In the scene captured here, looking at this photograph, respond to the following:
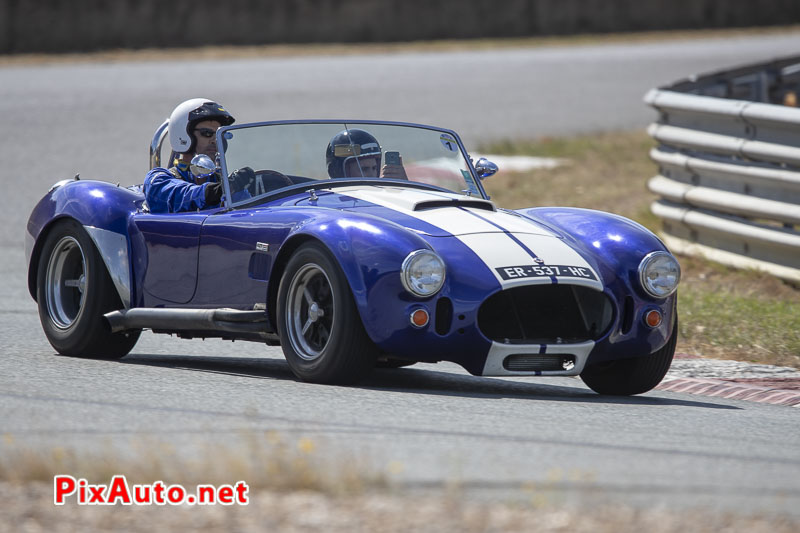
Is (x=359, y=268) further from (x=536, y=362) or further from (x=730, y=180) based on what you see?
(x=730, y=180)

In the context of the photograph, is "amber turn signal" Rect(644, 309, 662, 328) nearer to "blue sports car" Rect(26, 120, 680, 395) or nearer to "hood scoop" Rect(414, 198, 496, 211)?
"blue sports car" Rect(26, 120, 680, 395)

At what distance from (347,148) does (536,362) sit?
6.02ft

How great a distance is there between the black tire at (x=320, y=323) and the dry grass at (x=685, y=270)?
2688 mm

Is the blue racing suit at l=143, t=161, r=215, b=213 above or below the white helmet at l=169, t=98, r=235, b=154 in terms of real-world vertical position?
below

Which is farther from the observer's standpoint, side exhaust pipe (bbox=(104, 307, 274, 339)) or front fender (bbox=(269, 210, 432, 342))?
side exhaust pipe (bbox=(104, 307, 274, 339))

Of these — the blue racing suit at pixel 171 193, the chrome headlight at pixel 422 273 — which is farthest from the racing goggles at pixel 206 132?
the chrome headlight at pixel 422 273

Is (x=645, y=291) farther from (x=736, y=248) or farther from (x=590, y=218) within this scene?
(x=736, y=248)

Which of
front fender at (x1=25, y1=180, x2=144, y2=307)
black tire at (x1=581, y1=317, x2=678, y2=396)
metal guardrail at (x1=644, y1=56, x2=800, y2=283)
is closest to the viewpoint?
black tire at (x1=581, y1=317, x2=678, y2=396)

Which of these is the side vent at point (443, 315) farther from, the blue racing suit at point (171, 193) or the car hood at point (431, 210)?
the blue racing suit at point (171, 193)

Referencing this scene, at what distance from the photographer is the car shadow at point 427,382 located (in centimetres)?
653

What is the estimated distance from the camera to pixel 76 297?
319 inches

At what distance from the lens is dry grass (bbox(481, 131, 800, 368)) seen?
8195 mm

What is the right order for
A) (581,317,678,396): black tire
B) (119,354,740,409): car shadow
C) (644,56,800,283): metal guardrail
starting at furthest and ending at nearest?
(644,56,800,283): metal guardrail < (581,317,678,396): black tire < (119,354,740,409): car shadow

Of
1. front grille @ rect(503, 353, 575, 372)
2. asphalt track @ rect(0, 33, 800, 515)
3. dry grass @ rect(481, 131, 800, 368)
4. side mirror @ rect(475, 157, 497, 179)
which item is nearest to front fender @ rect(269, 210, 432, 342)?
asphalt track @ rect(0, 33, 800, 515)
